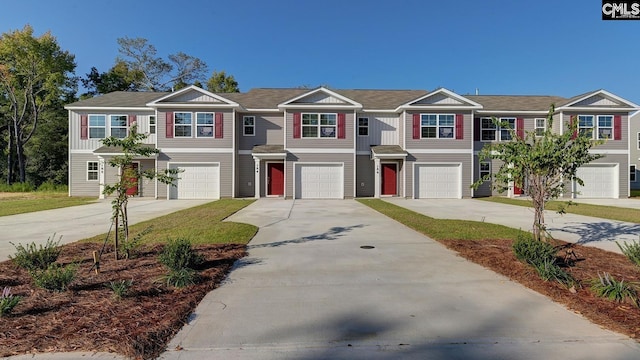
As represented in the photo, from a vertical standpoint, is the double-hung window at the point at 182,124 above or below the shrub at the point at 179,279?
above

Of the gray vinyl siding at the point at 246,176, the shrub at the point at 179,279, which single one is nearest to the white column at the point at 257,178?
the gray vinyl siding at the point at 246,176

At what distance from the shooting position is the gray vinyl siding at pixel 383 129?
21344 mm

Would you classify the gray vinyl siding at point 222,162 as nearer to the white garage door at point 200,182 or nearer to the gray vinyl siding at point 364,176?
the white garage door at point 200,182

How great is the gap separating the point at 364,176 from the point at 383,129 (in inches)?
133

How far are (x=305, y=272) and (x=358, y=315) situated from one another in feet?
5.66

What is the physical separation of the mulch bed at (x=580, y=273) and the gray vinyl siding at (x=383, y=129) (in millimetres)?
14720

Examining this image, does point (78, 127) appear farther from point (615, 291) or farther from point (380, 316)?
point (615, 291)

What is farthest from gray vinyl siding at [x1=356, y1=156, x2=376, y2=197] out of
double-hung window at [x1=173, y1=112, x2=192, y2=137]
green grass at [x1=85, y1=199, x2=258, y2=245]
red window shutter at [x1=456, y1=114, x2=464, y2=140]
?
green grass at [x1=85, y1=199, x2=258, y2=245]

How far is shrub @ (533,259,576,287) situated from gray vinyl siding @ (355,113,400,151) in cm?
1694

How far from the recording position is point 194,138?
1947 centimetres

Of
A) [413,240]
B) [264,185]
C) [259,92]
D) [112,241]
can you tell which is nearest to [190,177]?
[264,185]

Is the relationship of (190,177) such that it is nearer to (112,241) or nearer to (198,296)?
(112,241)

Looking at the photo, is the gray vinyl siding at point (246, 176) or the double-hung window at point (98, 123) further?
the gray vinyl siding at point (246, 176)

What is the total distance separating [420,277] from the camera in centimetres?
487
